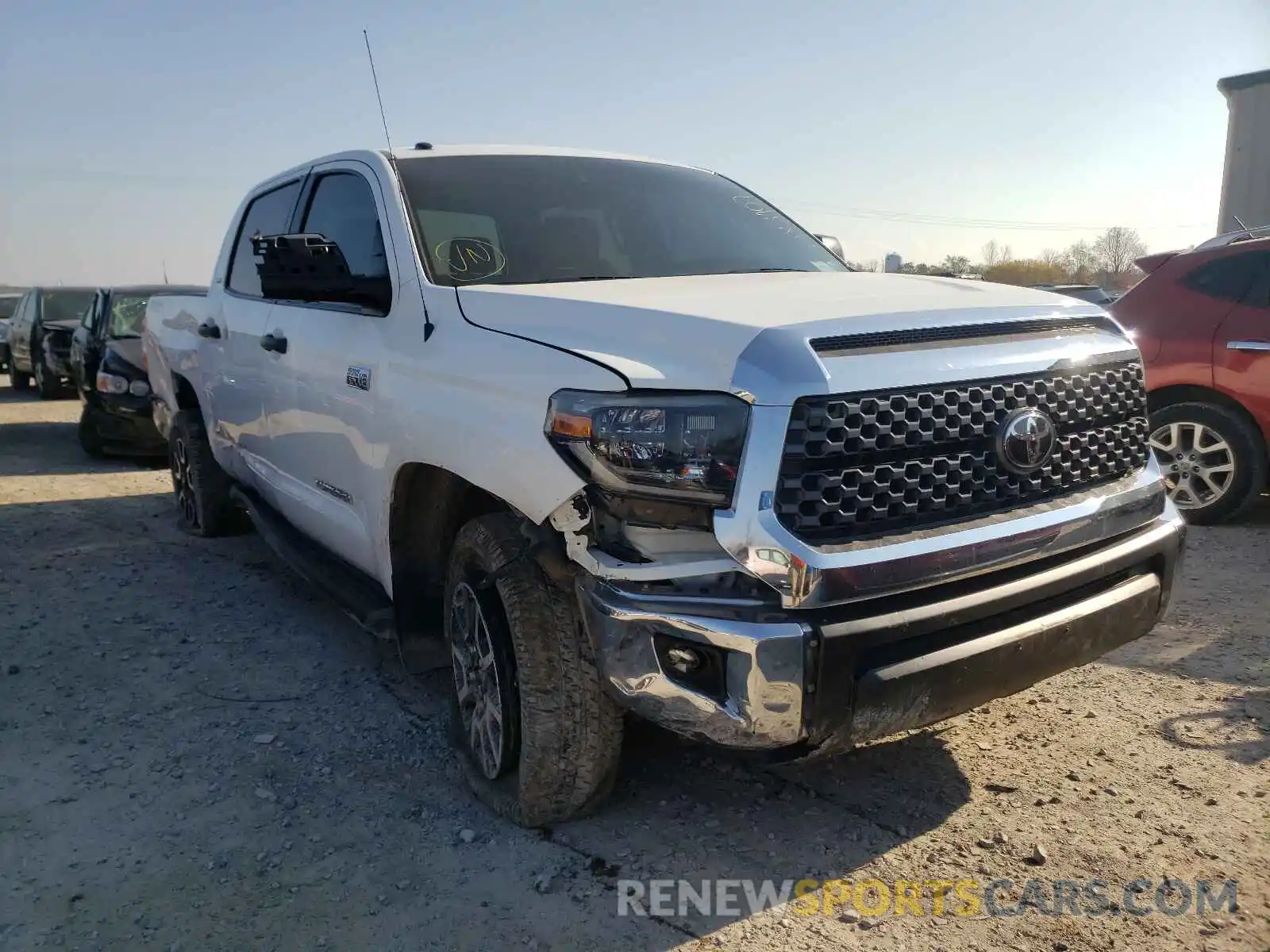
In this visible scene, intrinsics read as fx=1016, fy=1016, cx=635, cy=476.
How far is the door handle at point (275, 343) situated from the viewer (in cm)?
420

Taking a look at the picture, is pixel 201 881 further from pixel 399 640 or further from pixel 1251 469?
pixel 1251 469

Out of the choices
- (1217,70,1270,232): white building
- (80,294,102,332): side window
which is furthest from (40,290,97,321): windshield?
(1217,70,1270,232): white building

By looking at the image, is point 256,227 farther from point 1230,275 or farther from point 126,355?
point 1230,275

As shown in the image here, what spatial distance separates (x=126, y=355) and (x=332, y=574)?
21.4 ft

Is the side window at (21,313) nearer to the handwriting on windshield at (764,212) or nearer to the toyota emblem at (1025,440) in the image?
the handwriting on windshield at (764,212)

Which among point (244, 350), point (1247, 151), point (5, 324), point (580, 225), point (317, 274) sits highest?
point (1247, 151)

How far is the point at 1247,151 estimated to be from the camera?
62.3 ft

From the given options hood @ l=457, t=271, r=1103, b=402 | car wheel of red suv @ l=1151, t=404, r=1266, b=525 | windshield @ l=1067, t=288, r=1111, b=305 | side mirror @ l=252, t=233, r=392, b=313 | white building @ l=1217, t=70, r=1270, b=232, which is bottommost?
A: car wheel of red suv @ l=1151, t=404, r=1266, b=525

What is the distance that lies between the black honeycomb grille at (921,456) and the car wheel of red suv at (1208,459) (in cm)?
351

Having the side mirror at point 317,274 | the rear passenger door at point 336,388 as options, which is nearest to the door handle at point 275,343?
the rear passenger door at point 336,388

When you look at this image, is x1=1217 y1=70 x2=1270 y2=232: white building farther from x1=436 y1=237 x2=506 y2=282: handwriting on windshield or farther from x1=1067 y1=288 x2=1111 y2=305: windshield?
x1=436 y1=237 x2=506 y2=282: handwriting on windshield

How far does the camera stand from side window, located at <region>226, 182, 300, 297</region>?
4.84 m

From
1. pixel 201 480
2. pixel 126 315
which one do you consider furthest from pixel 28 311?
pixel 201 480

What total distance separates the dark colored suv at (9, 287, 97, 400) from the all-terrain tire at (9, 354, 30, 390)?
0.16 ft
